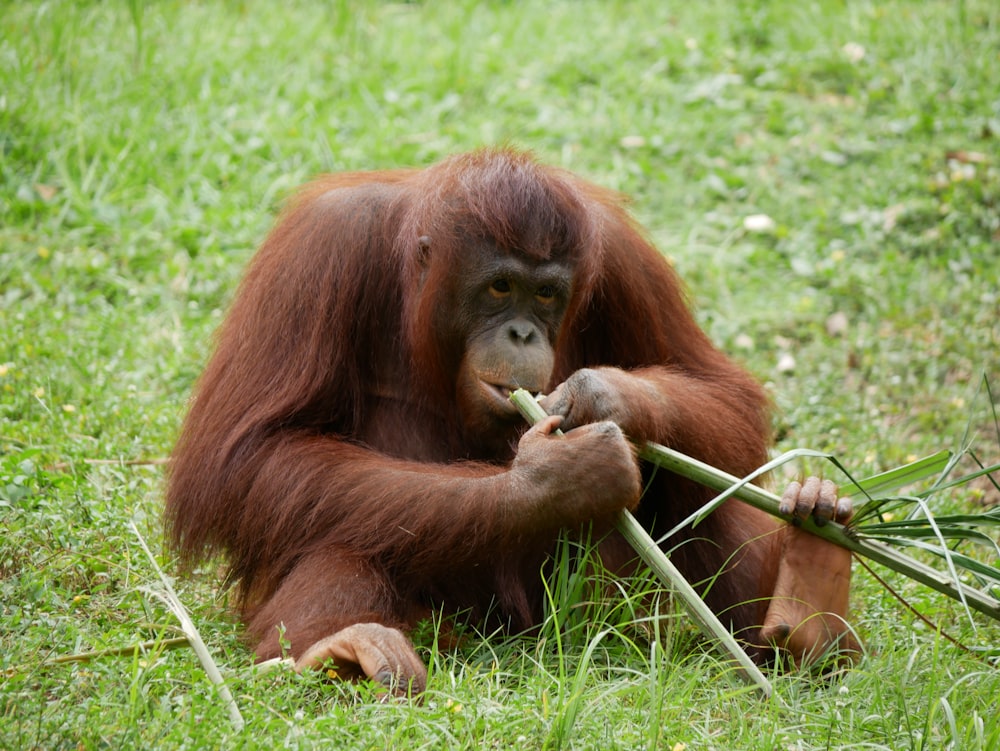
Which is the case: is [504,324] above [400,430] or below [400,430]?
above

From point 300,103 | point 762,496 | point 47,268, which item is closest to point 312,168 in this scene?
point 300,103

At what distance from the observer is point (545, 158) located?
6.85m

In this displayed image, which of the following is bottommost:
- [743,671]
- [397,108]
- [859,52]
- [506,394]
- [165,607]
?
[165,607]

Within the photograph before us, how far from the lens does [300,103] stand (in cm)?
759

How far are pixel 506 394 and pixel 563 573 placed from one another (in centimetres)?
56

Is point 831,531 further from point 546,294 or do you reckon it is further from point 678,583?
point 546,294

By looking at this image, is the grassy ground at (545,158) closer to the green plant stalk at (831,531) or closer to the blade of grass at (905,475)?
the green plant stalk at (831,531)

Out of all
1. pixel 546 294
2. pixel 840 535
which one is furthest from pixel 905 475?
pixel 546 294

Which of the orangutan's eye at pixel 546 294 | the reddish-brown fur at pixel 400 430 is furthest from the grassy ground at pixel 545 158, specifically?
the orangutan's eye at pixel 546 294

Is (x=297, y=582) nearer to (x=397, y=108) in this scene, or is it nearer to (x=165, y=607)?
(x=165, y=607)

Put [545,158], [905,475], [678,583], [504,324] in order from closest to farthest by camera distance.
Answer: [678,583], [905,475], [504,324], [545,158]

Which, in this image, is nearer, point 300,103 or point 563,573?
point 563,573

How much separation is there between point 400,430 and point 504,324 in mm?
566

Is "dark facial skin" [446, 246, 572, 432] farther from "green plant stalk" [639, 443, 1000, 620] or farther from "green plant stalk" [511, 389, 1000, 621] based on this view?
"green plant stalk" [639, 443, 1000, 620]
